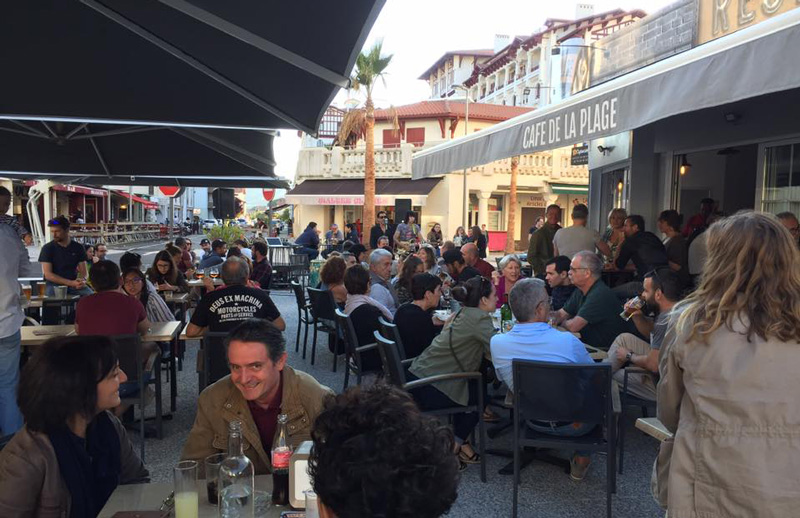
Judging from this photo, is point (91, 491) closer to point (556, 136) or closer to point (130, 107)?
point (130, 107)

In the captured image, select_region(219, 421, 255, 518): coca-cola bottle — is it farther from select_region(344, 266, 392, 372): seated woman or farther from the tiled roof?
the tiled roof

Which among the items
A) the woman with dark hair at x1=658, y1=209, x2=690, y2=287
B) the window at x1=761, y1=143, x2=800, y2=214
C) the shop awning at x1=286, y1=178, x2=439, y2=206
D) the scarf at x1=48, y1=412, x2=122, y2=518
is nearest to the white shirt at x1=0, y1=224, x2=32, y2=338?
the scarf at x1=48, y1=412, x2=122, y2=518

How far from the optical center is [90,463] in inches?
84.0


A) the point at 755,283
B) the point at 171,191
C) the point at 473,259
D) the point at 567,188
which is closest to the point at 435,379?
the point at 755,283

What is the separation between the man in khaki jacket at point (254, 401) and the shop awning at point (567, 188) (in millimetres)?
27315

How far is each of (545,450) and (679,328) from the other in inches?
104

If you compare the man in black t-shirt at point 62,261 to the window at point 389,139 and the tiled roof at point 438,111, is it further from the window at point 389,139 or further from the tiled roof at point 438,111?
the window at point 389,139

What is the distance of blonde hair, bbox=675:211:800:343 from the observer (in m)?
1.92

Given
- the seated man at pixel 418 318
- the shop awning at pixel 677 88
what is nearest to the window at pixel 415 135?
the shop awning at pixel 677 88

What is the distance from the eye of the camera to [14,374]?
414 centimetres

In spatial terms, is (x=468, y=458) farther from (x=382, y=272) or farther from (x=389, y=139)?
(x=389, y=139)

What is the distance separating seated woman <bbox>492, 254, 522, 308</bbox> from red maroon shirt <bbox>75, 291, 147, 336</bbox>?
360cm

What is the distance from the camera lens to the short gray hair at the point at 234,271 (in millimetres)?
4828

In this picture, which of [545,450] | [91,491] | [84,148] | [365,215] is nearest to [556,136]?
[545,450]
